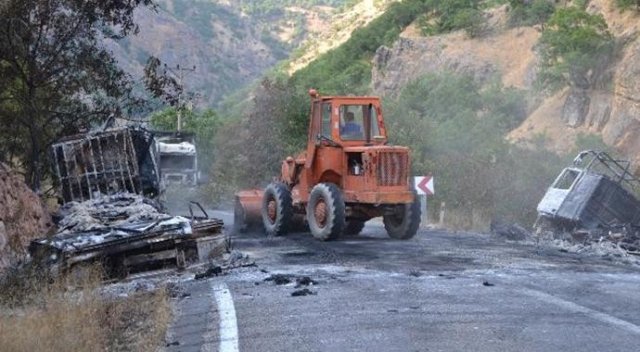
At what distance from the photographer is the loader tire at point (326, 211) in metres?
16.9

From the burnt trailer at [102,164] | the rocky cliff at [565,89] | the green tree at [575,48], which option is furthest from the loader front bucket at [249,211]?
the green tree at [575,48]

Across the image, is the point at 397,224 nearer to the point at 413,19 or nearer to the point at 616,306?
the point at 616,306

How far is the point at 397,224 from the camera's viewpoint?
18.4 meters

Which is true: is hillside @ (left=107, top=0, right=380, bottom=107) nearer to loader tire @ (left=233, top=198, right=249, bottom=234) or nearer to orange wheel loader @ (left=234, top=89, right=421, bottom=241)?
loader tire @ (left=233, top=198, right=249, bottom=234)

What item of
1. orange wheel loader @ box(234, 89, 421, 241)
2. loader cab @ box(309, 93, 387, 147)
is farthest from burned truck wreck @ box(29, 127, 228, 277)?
loader cab @ box(309, 93, 387, 147)

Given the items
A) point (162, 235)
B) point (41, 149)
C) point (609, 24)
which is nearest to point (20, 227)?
point (162, 235)

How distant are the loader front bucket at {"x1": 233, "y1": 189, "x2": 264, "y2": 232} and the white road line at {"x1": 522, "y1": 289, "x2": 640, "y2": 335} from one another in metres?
10.6

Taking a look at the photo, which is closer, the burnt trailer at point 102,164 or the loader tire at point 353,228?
the burnt trailer at point 102,164

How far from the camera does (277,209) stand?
19.0 m

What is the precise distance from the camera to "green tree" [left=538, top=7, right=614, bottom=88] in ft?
102

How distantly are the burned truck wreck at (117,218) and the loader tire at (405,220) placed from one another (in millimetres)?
4073

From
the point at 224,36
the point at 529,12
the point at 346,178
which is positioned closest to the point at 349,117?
the point at 346,178

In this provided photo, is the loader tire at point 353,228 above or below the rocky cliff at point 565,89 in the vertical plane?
below

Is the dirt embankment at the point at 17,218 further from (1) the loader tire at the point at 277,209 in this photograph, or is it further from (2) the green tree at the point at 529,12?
(2) the green tree at the point at 529,12
